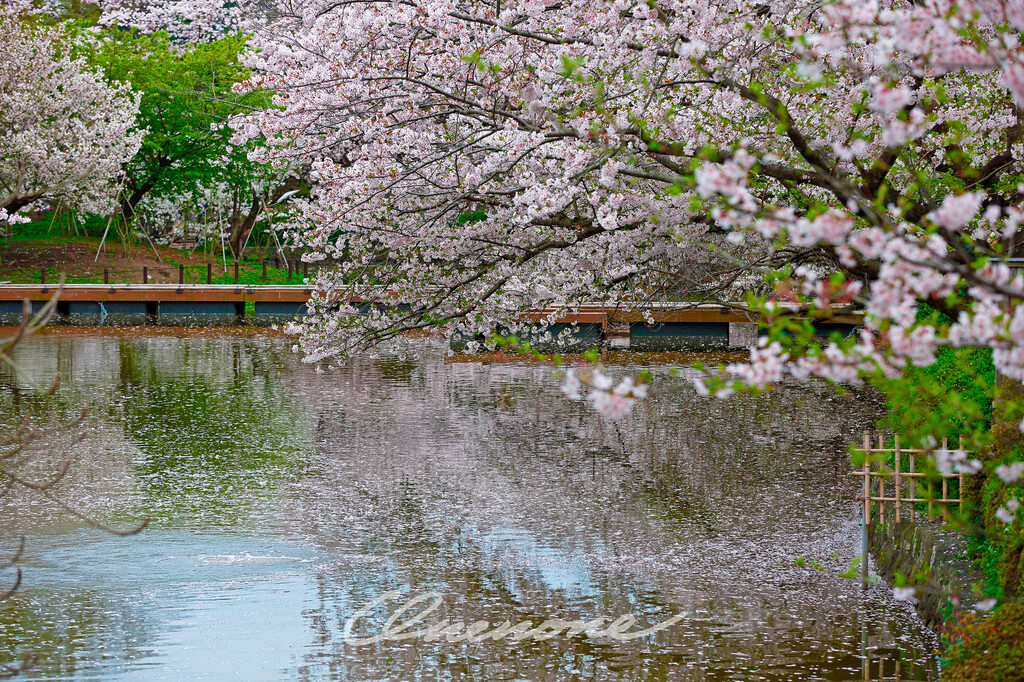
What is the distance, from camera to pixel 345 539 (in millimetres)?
12906

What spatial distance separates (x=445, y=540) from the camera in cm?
1292

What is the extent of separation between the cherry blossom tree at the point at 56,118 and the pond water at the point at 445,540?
65.4 ft

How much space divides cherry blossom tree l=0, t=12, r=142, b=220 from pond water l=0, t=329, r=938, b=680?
65.4ft

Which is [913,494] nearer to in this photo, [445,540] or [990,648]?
[990,648]

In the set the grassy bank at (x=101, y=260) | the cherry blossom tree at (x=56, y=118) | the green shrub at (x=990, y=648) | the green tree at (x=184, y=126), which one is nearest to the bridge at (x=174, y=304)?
the grassy bank at (x=101, y=260)

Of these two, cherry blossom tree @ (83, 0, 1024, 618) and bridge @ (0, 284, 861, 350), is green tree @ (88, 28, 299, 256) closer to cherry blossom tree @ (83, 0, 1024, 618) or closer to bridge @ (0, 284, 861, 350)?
bridge @ (0, 284, 861, 350)

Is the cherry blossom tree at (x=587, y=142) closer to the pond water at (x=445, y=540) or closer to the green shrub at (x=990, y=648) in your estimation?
the green shrub at (x=990, y=648)

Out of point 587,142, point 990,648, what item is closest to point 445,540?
point 587,142

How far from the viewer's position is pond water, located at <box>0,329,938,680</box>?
9383mm

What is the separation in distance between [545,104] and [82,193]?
4035cm

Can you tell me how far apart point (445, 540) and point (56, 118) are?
125 feet

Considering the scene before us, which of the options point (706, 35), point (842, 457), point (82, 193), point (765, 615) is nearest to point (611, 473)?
point (842, 457)

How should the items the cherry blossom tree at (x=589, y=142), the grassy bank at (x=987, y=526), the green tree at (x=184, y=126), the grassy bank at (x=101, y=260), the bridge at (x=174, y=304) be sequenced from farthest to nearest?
the green tree at (x=184, y=126)
the grassy bank at (x=101, y=260)
the bridge at (x=174, y=304)
the cherry blossom tree at (x=589, y=142)
the grassy bank at (x=987, y=526)

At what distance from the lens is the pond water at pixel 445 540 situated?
369 inches
